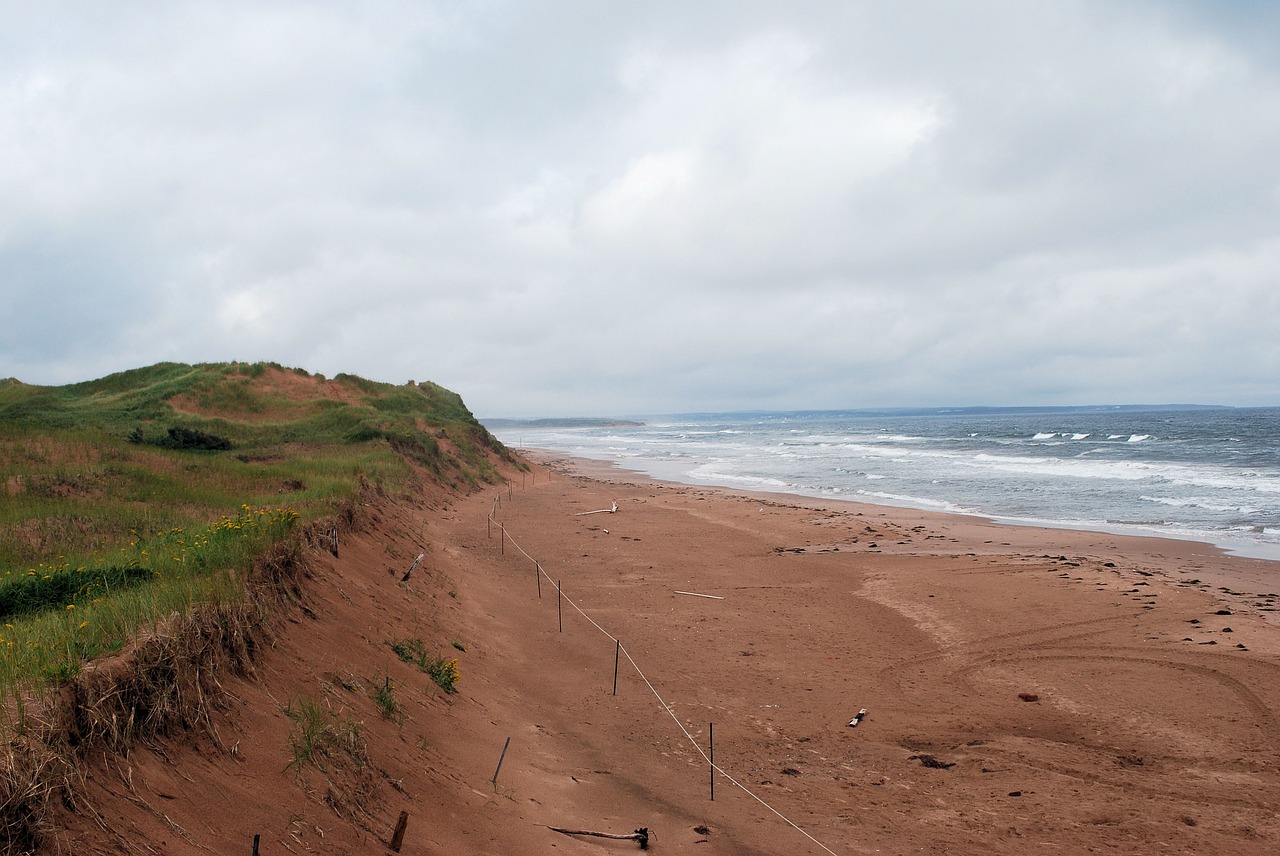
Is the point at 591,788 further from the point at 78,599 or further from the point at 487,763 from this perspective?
the point at 78,599

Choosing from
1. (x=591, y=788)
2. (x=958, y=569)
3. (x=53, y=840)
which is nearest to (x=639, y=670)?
(x=591, y=788)

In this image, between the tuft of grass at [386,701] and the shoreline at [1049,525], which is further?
the shoreline at [1049,525]

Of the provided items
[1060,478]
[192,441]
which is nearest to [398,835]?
[192,441]

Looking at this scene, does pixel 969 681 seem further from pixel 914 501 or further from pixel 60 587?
pixel 914 501

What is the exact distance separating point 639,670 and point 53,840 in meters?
7.87

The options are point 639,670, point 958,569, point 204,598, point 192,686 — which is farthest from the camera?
point 958,569

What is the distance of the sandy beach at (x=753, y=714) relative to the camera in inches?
203

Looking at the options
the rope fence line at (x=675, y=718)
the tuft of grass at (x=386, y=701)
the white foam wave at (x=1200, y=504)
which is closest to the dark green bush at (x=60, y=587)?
the tuft of grass at (x=386, y=701)

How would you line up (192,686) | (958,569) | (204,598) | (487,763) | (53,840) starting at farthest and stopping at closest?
(958,569)
(487,763)
(204,598)
(192,686)
(53,840)

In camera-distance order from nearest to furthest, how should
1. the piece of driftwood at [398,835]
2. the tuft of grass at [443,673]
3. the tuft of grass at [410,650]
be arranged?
the piece of driftwood at [398,835] < the tuft of grass at [443,673] < the tuft of grass at [410,650]

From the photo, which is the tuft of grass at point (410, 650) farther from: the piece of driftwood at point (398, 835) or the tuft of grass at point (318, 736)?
the piece of driftwood at point (398, 835)

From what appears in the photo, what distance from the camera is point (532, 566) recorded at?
17094mm

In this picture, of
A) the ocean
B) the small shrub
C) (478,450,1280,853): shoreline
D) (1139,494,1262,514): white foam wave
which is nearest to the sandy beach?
(478,450,1280,853): shoreline

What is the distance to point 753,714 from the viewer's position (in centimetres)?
920
